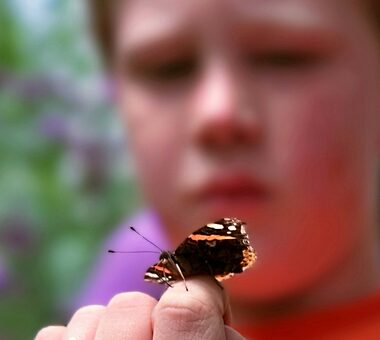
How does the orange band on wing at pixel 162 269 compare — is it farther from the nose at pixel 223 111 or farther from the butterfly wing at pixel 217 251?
the nose at pixel 223 111

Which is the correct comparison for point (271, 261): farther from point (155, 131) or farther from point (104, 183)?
point (104, 183)

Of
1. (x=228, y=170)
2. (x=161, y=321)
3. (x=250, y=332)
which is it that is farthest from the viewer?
(x=250, y=332)

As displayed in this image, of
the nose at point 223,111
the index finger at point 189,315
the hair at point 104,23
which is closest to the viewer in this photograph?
the index finger at point 189,315

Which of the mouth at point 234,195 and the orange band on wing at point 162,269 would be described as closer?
the orange band on wing at point 162,269

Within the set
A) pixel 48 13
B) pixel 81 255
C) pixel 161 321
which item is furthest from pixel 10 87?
pixel 161 321

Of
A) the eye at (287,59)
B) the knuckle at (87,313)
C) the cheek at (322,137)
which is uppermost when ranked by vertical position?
the eye at (287,59)

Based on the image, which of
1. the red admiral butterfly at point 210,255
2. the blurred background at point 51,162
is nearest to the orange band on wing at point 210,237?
the red admiral butterfly at point 210,255
